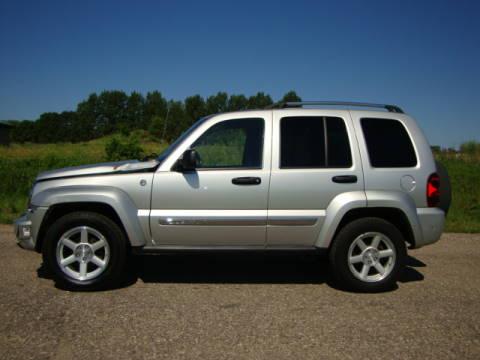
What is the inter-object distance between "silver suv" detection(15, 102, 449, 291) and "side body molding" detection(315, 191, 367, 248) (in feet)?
0.03

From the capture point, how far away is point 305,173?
4695 millimetres

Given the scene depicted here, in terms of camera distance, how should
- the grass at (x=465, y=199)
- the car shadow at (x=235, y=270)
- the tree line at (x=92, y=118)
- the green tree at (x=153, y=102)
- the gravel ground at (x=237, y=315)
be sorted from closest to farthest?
1. the gravel ground at (x=237, y=315)
2. the car shadow at (x=235, y=270)
3. the grass at (x=465, y=199)
4. the green tree at (x=153, y=102)
5. the tree line at (x=92, y=118)

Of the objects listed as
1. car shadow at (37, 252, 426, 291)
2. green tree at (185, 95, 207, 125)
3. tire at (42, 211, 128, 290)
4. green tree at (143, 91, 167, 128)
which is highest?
green tree at (143, 91, 167, 128)

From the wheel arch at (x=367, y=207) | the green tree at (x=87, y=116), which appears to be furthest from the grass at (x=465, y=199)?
the green tree at (x=87, y=116)

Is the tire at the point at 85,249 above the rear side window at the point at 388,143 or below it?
below

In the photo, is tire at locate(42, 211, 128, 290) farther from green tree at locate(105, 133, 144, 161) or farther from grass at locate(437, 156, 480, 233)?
green tree at locate(105, 133, 144, 161)

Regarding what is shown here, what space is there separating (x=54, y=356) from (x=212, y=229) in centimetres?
192

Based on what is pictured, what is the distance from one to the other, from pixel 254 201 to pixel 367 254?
4.40 feet

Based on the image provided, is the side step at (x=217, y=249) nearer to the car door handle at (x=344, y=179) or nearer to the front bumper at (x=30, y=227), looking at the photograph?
the car door handle at (x=344, y=179)

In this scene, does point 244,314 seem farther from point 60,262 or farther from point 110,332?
point 60,262

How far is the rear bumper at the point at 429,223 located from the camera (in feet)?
15.6

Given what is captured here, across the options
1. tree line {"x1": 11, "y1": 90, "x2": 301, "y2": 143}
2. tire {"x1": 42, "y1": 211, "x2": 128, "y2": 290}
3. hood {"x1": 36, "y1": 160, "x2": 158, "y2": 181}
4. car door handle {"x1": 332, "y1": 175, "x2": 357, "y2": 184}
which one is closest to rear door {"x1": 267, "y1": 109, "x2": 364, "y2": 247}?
car door handle {"x1": 332, "y1": 175, "x2": 357, "y2": 184}

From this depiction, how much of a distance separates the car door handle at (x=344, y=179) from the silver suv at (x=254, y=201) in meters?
0.01

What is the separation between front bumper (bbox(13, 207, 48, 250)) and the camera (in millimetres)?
4629
